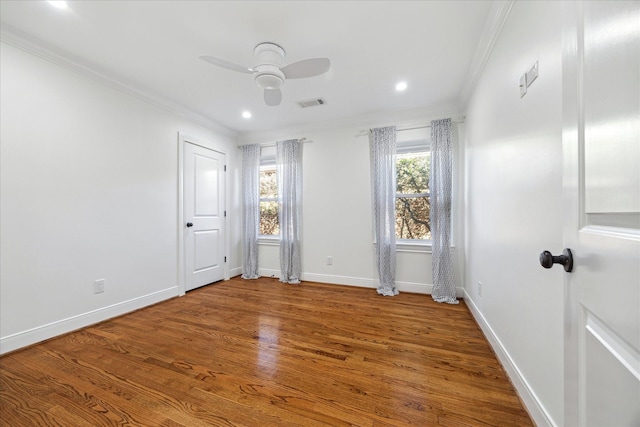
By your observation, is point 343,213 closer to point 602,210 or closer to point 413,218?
point 413,218

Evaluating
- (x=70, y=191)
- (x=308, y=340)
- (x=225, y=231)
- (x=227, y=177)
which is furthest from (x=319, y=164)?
(x=70, y=191)

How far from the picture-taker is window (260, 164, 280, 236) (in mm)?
4434

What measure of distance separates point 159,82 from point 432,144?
3.34 metres

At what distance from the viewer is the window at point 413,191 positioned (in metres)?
3.50

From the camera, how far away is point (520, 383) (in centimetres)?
145

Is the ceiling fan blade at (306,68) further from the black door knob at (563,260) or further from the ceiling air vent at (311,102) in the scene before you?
the black door knob at (563,260)

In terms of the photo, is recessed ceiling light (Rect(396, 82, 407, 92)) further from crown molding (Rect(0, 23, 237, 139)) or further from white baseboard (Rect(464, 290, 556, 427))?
crown molding (Rect(0, 23, 237, 139))

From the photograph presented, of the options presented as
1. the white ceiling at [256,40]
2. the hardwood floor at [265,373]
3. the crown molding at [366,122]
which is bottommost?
the hardwood floor at [265,373]

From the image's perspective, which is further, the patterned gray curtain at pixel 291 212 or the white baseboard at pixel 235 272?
the white baseboard at pixel 235 272

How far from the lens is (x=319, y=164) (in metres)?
3.94

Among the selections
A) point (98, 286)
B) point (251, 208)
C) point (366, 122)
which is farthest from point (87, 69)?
point (366, 122)

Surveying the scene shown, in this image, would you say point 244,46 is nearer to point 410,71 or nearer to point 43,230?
point 410,71

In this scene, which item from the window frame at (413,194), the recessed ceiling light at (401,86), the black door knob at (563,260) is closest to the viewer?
the black door knob at (563,260)

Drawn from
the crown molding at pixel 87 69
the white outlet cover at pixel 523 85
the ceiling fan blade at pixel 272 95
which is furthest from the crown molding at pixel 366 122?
the white outlet cover at pixel 523 85
